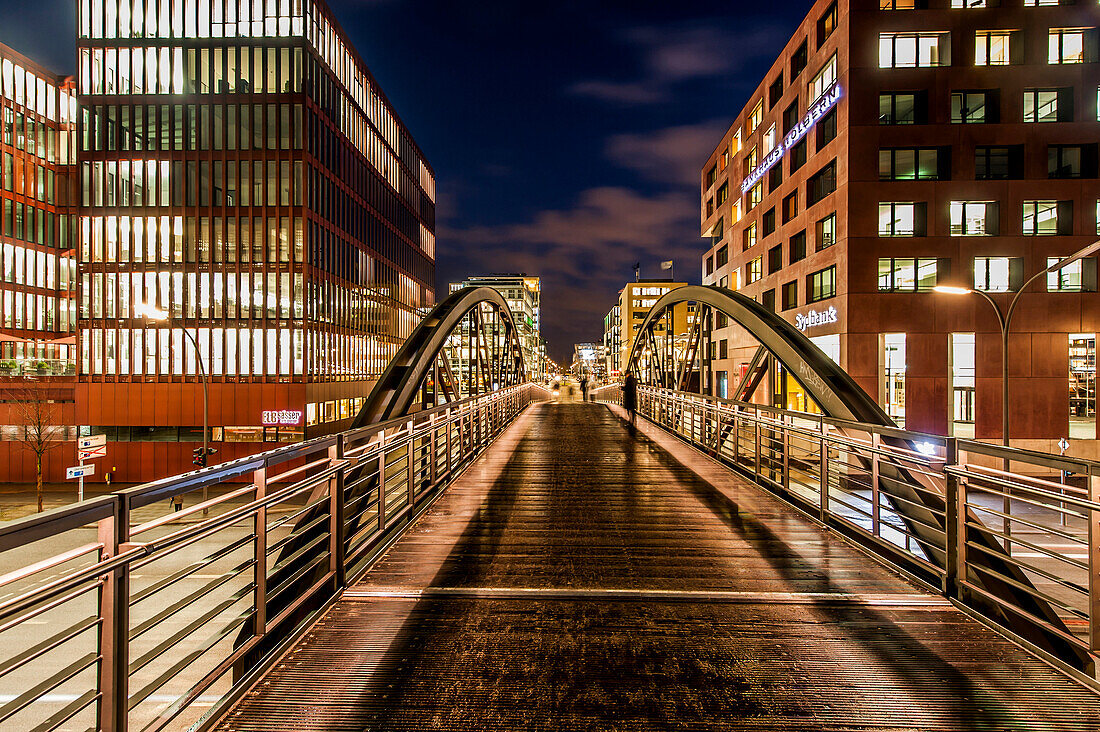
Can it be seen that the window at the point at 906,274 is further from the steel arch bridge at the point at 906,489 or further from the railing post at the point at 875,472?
the railing post at the point at 875,472

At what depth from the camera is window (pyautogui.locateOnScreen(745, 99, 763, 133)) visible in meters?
32.6

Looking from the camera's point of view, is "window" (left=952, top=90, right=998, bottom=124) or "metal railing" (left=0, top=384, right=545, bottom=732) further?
"window" (left=952, top=90, right=998, bottom=124)

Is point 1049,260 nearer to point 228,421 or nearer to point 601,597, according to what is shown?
point 601,597

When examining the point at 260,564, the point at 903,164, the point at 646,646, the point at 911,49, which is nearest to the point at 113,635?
the point at 260,564

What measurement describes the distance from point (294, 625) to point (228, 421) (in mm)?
28935

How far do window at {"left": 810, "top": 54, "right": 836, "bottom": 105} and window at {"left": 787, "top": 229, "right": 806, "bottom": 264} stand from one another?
623 cm

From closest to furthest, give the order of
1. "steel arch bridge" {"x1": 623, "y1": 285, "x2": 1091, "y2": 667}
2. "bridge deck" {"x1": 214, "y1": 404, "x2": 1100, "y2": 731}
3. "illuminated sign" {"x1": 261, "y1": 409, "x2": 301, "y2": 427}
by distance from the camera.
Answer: "bridge deck" {"x1": 214, "y1": 404, "x2": 1100, "y2": 731} → "steel arch bridge" {"x1": 623, "y1": 285, "x2": 1091, "y2": 667} → "illuminated sign" {"x1": 261, "y1": 409, "x2": 301, "y2": 427}

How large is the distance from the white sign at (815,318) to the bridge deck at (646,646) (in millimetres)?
20712

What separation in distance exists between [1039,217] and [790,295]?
1003cm

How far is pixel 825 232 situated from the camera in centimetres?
2455

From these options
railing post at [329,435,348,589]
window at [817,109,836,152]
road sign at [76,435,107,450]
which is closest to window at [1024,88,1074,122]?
window at [817,109,836,152]

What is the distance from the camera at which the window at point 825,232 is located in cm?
2370

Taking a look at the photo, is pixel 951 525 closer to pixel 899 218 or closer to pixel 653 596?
pixel 653 596

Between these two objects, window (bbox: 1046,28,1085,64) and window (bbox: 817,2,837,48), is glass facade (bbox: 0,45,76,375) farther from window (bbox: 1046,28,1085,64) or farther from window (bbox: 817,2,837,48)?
window (bbox: 1046,28,1085,64)
